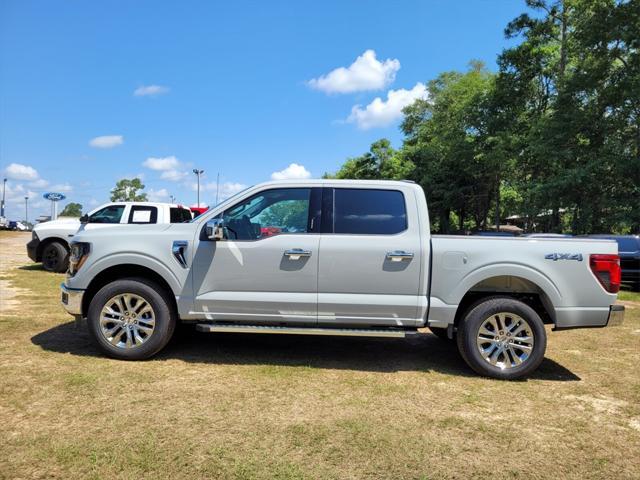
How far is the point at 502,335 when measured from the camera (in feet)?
15.4

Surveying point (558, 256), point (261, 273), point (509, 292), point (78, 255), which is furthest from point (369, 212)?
point (78, 255)

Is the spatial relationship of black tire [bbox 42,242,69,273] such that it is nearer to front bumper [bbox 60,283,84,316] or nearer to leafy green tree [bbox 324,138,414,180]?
front bumper [bbox 60,283,84,316]

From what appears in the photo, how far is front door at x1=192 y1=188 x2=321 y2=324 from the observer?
4.71 m

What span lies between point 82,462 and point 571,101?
73.3 ft

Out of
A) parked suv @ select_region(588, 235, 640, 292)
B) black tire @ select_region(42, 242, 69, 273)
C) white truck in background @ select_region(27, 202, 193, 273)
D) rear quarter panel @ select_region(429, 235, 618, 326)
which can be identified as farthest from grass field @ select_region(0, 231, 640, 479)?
parked suv @ select_region(588, 235, 640, 292)

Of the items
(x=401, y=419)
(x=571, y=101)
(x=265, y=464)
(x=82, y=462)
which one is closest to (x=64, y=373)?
(x=82, y=462)

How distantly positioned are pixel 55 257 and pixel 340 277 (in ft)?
33.8

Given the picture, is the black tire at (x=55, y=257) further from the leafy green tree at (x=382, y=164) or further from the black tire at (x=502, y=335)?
the leafy green tree at (x=382, y=164)

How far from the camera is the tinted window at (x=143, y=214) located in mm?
11359

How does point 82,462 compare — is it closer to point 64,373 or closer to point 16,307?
point 64,373

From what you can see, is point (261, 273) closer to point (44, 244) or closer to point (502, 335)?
point (502, 335)

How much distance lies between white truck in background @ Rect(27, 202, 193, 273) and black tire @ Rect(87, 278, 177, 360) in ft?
21.8

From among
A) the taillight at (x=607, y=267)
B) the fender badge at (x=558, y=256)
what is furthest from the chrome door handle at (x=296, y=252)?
the taillight at (x=607, y=267)

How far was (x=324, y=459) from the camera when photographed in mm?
2992
